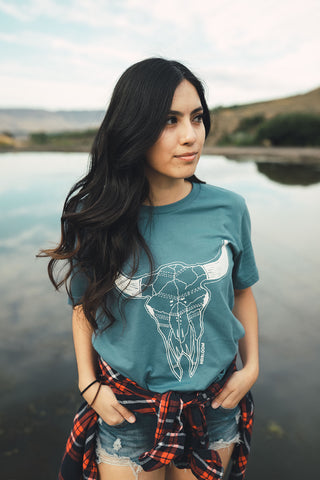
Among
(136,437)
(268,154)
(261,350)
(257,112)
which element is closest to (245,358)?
(136,437)

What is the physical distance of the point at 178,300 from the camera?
3.40 feet

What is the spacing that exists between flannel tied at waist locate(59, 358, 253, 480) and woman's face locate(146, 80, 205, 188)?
0.68 m

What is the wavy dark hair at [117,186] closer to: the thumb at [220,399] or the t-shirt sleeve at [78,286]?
the t-shirt sleeve at [78,286]

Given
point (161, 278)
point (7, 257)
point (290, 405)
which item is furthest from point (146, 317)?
point (7, 257)

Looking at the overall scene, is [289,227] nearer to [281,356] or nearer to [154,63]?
[281,356]

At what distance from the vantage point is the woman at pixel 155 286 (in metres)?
1.03

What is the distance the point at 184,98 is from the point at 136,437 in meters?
1.08

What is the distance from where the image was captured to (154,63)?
1041 mm

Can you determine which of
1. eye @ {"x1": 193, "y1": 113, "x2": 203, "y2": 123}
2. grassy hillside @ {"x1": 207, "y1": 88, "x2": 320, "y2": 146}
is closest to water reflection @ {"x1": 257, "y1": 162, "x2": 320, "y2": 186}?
eye @ {"x1": 193, "y1": 113, "x2": 203, "y2": 123}

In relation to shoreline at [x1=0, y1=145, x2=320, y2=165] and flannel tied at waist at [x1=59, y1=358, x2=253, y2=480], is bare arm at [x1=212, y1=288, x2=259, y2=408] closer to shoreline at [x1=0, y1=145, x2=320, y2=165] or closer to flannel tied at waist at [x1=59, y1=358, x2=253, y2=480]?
flannel tied at waist at [x1=59, y1=358, x2=253, y2=480]

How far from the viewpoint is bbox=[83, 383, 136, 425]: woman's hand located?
3.57 feet

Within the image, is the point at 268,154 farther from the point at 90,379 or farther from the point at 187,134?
→ the point at 90,379

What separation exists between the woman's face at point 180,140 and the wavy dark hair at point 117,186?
3 centimetres

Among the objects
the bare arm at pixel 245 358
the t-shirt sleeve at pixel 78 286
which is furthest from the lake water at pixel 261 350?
the bare arm at pixel 245 358
